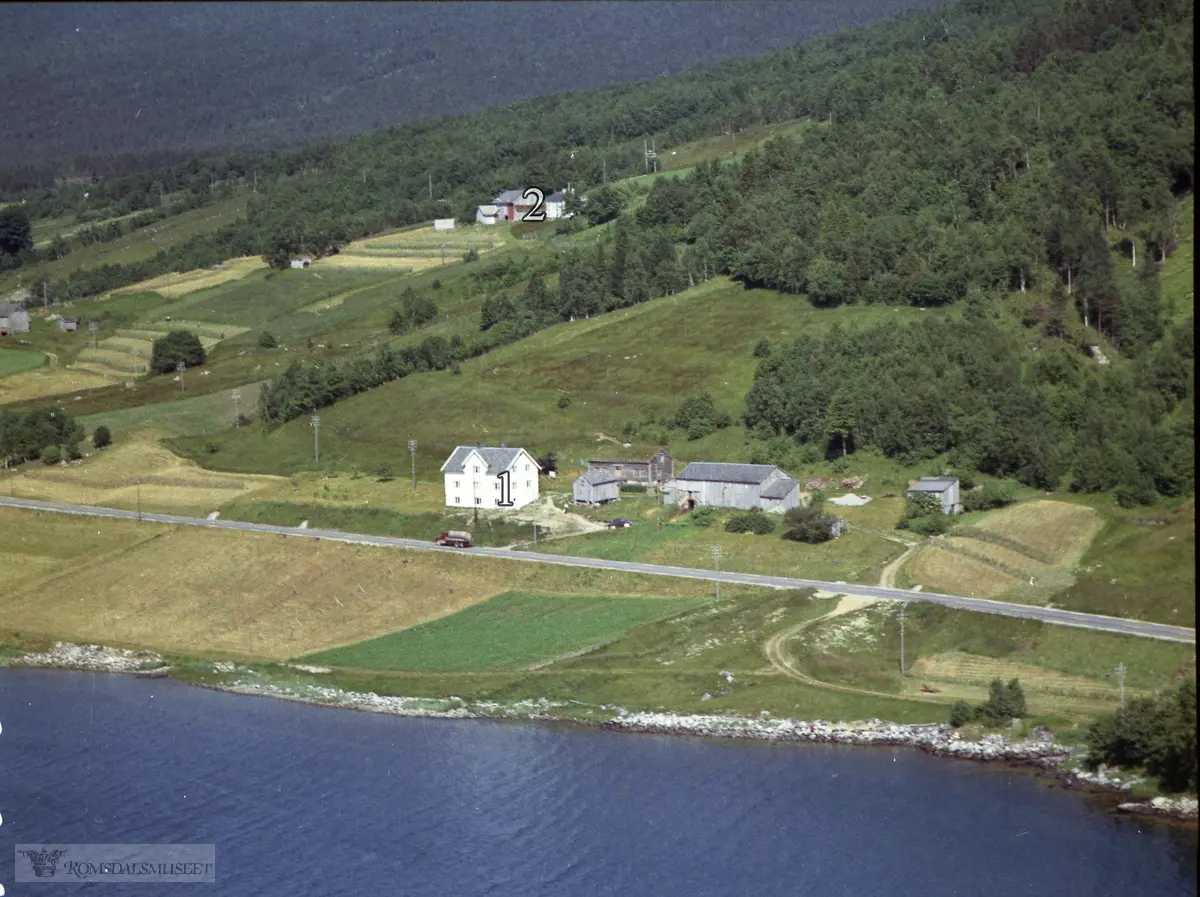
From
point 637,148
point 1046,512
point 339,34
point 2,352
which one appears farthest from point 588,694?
point 339,34

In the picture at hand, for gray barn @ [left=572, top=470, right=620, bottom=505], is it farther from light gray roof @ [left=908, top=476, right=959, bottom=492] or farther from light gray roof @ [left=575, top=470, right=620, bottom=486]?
light gray roof @ [left=908, top=476, right=959, bottom=492]

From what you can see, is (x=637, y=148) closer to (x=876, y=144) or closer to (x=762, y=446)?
(x=876, y=144)

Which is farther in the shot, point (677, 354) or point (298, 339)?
point (298, 339)

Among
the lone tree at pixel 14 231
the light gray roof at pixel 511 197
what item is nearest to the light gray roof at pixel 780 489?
the light gray roof at pixel 511 197

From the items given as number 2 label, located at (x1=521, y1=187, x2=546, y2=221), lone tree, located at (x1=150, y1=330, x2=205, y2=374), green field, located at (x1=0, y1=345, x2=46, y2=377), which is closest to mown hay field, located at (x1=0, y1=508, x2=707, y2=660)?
lone tree, located at (x1=150, y1=330, x2=205, y2=374)

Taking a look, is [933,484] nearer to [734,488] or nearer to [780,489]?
[780,489]

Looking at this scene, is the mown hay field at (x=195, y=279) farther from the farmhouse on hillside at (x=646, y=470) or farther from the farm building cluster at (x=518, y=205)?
the farmhouse on hillside at (x=646, y=470)

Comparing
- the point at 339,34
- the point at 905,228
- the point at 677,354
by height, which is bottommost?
the point at 677,354
